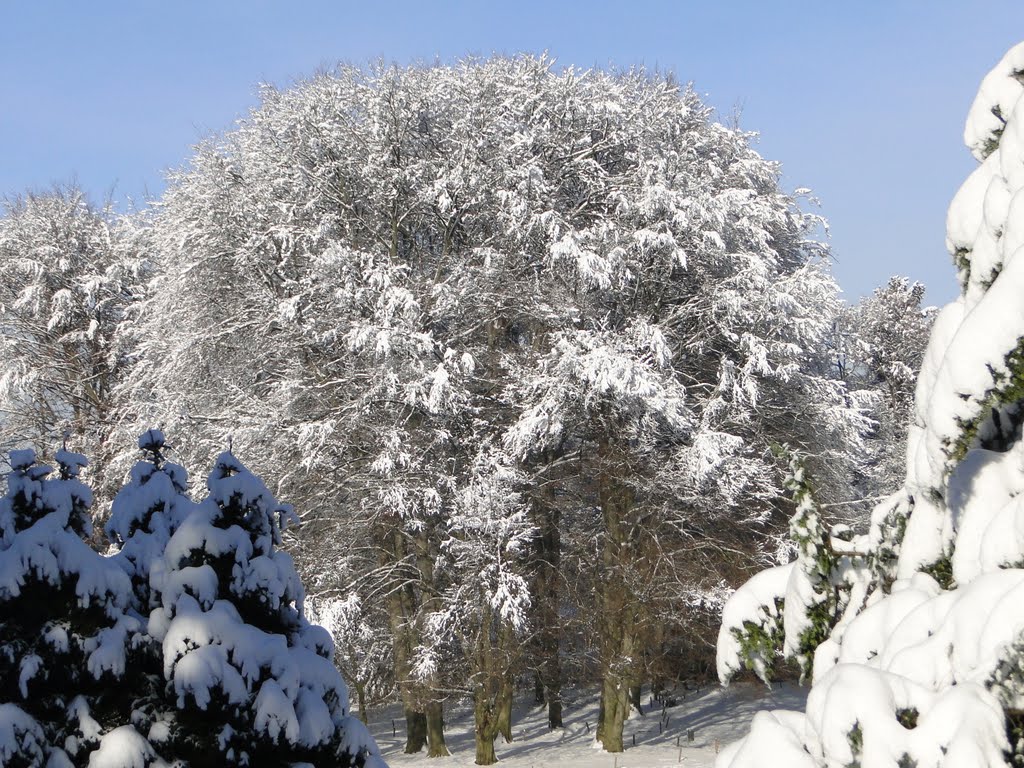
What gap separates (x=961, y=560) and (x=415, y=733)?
67.0 feet

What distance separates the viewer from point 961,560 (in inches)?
176

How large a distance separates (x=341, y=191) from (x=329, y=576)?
7801mm

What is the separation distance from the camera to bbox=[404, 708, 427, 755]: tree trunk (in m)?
23.3

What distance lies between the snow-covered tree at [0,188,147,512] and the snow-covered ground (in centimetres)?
1022

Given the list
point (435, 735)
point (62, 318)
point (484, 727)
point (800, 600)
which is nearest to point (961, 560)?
point (800, 600)

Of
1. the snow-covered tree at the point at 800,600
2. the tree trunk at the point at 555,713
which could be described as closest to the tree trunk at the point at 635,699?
the tree trunk at the point at 555,713

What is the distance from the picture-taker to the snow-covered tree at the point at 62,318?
26.0 m

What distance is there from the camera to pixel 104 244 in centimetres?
2842

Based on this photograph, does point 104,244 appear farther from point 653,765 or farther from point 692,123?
point 653,765

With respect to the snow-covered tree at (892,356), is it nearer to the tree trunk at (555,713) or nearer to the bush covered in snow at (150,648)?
the tree trunk at (555,713)

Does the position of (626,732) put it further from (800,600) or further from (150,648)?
(800,600)

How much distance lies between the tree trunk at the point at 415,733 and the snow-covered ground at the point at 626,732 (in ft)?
0.89

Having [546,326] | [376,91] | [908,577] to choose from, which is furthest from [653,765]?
[908,577]

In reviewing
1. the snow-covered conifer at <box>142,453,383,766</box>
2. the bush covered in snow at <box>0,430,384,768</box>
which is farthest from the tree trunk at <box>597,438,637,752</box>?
the bush covered in snow at <box>0,430,384,768</box>
